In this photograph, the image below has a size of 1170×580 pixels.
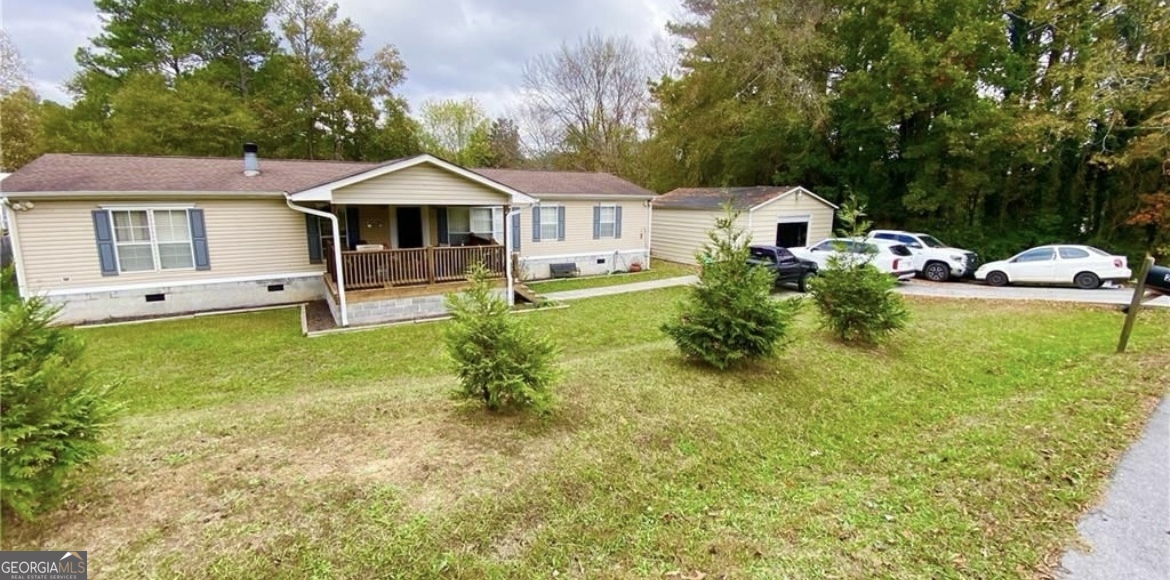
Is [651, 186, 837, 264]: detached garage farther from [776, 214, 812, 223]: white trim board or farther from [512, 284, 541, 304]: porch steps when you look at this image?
[512, 284, 541, 304]: porch steps

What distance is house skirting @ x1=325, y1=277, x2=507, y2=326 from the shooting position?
416 inches

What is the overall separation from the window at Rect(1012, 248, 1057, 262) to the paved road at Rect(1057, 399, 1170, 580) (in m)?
13.3

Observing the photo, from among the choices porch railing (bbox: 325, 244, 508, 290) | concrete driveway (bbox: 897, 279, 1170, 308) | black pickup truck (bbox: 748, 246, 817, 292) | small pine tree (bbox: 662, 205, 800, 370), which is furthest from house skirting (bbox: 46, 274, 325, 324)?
concrete driveway (bbox: 897, 279, 1170, 308)

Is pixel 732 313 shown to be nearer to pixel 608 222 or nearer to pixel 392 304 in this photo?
pixel 392 304

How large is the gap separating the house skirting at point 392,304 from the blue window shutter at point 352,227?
2016 millimetres

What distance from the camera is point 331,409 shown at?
4.93m

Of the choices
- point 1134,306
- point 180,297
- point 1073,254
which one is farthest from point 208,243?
point 1073,254

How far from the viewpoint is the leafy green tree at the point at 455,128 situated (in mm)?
34625

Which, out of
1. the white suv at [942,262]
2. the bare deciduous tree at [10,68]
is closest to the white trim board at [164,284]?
the white suv at [942,262]

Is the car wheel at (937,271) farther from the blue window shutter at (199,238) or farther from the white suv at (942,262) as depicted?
the blue window shutter at (199,238)

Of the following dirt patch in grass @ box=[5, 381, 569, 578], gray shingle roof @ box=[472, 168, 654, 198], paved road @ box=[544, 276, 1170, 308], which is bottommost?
A: dirt patch in grass @ box=[5, 381, 569, 578]

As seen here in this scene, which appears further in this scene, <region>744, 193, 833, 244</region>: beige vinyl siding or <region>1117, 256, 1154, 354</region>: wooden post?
<region>744, 193, 833, 244</region>: beige vinyl siding

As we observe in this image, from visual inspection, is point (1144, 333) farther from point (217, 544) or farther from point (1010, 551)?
point (217, 544)

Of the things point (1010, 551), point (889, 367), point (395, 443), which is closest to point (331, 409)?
point (395, 443)
